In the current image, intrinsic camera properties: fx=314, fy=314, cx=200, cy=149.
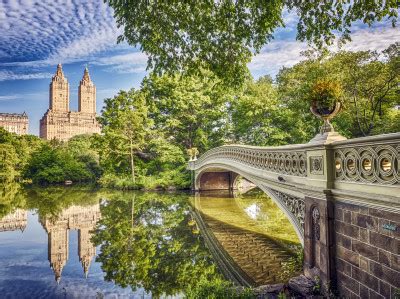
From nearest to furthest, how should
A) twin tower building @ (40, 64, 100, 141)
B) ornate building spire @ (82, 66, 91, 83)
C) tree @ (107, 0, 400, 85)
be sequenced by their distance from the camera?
tree @ (107, 0, 400, 85), twin tower building @ (40, 64, 100, 141), ornate building spire @ (82, 66, 91, 83)

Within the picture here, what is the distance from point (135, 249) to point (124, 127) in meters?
21.1

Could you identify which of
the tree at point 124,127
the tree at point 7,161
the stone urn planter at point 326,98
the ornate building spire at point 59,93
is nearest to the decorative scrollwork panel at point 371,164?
the stone urn planter at point 326,98

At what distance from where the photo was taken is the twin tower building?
130 m

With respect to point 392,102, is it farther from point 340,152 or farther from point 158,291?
point 158,291

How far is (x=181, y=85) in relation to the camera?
32.0m

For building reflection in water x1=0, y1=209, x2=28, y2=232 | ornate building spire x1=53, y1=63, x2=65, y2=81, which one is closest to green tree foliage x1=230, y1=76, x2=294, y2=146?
building reflection in water x1=0, y1=209, x2=28, y2=232

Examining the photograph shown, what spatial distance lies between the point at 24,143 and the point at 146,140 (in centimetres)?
2872

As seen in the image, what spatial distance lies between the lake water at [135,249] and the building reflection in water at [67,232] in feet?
0.09

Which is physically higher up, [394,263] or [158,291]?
[394,263]

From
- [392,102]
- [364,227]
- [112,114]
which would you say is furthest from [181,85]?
[364,227]

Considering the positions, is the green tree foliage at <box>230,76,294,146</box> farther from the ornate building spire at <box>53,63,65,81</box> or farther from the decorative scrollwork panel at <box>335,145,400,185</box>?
the ornate building spire at <box>53,63,65,81</box>

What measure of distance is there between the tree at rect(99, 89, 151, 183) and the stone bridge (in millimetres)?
23619

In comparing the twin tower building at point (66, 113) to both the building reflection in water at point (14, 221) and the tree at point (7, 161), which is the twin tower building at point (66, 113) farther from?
the building reflection in water at point (14, 221)

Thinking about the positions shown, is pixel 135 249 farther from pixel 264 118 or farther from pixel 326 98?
pixel 264 118
